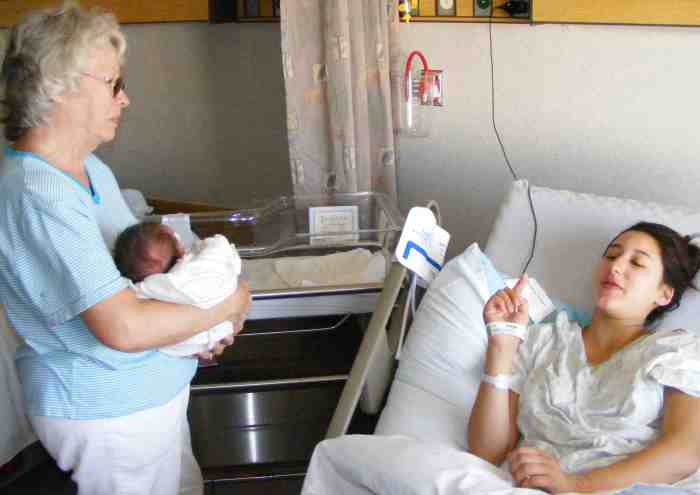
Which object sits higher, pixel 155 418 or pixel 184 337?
pixel 184 337

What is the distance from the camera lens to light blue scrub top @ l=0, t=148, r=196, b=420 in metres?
1.64

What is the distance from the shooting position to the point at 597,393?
2023mm

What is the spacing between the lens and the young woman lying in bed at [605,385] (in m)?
1.84

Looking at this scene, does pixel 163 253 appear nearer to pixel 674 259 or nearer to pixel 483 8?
pixel 674 259

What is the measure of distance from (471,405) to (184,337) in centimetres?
80

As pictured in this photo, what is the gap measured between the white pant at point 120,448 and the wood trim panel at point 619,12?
1.78 m

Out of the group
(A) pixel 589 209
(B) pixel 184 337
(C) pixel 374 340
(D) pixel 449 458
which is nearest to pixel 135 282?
(B) pixel 184 337

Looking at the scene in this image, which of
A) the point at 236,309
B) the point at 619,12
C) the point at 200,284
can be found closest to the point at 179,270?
the point at 200,284

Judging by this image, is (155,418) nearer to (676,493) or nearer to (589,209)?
(676,493)

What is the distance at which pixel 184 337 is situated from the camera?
185 cm

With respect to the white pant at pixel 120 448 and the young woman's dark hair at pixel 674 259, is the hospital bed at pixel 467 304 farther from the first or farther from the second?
the white pant at pixel 120 448

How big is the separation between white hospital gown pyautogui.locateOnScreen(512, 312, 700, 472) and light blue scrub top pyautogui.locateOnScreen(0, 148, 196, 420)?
0.87m

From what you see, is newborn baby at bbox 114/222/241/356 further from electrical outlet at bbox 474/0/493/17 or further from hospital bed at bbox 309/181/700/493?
electrical outlet at bbox 474/0/493/17

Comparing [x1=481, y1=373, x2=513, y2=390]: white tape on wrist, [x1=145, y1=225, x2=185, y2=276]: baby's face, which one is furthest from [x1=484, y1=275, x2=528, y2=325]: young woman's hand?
[x1=145, y1=225, x2=185, y2=276]: baby's face
